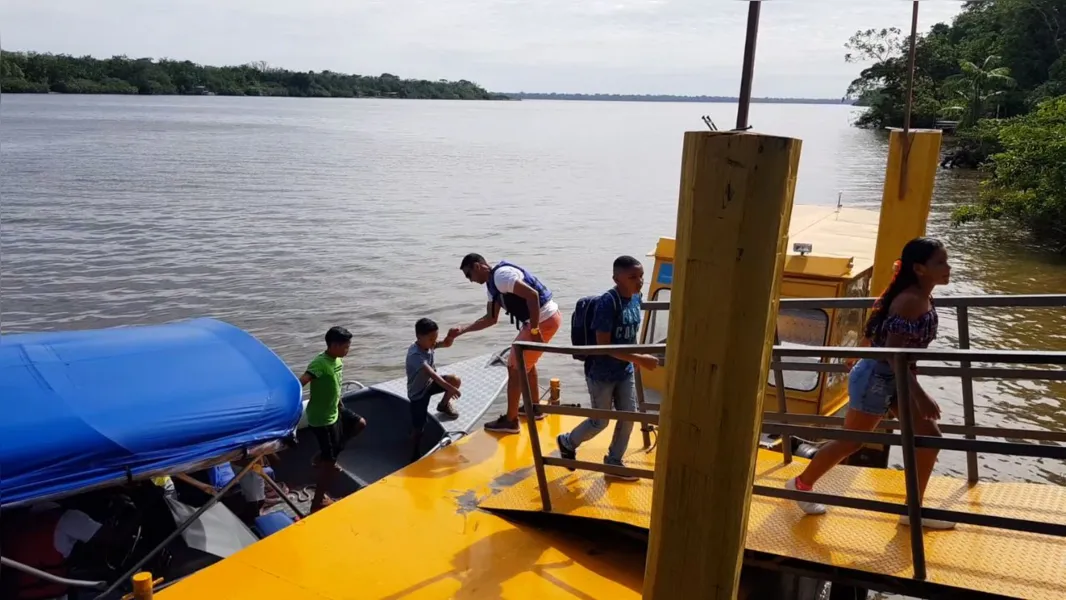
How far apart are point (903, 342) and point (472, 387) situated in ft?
17.0

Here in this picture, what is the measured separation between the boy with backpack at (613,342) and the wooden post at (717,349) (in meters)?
2.14

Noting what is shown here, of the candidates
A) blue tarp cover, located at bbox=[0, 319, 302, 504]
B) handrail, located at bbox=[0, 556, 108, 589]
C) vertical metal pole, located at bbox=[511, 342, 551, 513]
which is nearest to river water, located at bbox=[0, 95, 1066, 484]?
vertical metal pole, located at bbox=[511, 342, 551, 513]

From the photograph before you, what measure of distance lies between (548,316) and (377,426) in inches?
96.6

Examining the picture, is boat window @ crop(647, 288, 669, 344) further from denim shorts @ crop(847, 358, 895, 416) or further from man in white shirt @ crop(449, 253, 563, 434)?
denim shorts @ crop(847, 358, 895, 416)

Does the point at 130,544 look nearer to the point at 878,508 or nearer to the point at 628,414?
the point at 628,414

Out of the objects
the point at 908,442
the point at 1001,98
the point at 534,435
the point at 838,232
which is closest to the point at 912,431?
the point at 908,442

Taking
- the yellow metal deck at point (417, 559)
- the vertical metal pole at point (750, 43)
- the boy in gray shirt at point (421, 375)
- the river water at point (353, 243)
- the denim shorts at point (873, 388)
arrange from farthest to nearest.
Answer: the river water at point (353, 243), the boy in gray shirt at point (421, 375), the yellow metal deck at point (417, 559), the denim shorts at point (873, 388), the vertical metal pole at point (750, 43)

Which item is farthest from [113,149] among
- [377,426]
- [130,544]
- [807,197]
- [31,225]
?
[130,544]

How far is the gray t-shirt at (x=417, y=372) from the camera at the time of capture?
6774 mm

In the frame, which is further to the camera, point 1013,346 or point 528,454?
point 1013,346

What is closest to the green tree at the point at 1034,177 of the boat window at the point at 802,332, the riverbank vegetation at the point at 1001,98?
the riverbank vegetation at the point at 1001,98

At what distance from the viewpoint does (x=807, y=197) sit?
31578 mm

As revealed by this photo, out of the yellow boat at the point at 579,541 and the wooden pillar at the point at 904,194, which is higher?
the wooden pillar at the point at 904,194

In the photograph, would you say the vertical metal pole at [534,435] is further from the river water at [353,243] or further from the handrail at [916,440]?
the river water at [353,243]
